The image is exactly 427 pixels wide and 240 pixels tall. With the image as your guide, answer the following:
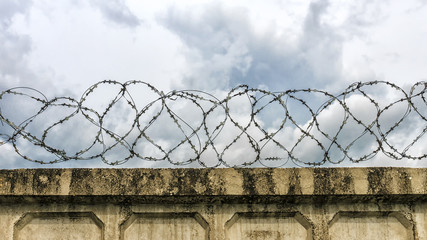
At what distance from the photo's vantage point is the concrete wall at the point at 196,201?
4.06m

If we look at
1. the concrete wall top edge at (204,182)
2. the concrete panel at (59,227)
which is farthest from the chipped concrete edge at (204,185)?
the concrete panel at (59,227)

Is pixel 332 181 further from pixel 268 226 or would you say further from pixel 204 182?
pixel 204 182

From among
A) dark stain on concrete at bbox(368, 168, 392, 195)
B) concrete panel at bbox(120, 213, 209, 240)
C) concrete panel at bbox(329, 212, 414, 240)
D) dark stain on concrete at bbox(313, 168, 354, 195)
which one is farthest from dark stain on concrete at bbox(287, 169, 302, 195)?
concrete panel at bbox(120, 213, 209, 240)

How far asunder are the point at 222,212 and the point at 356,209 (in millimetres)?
1234

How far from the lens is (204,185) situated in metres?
4.08

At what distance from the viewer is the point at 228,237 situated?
414 cm

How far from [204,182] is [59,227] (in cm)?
135

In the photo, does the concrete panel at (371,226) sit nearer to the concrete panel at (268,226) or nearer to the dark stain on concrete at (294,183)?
the concrete panel at (268,226)

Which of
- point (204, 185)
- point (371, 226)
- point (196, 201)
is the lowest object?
point (371, 226)

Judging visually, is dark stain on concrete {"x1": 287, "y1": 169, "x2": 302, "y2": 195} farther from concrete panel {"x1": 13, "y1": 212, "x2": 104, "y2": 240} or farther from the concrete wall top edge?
concrete panel {"x1": 13, "y1": 212, "x2": 104, "y2": 240}

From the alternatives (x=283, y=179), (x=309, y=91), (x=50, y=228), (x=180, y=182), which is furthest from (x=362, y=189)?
(x=50, y=228)

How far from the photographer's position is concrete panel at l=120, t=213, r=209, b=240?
4121mm

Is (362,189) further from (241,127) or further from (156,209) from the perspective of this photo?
(156,209)

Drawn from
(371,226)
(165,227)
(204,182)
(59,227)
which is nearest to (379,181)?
(371,226)
